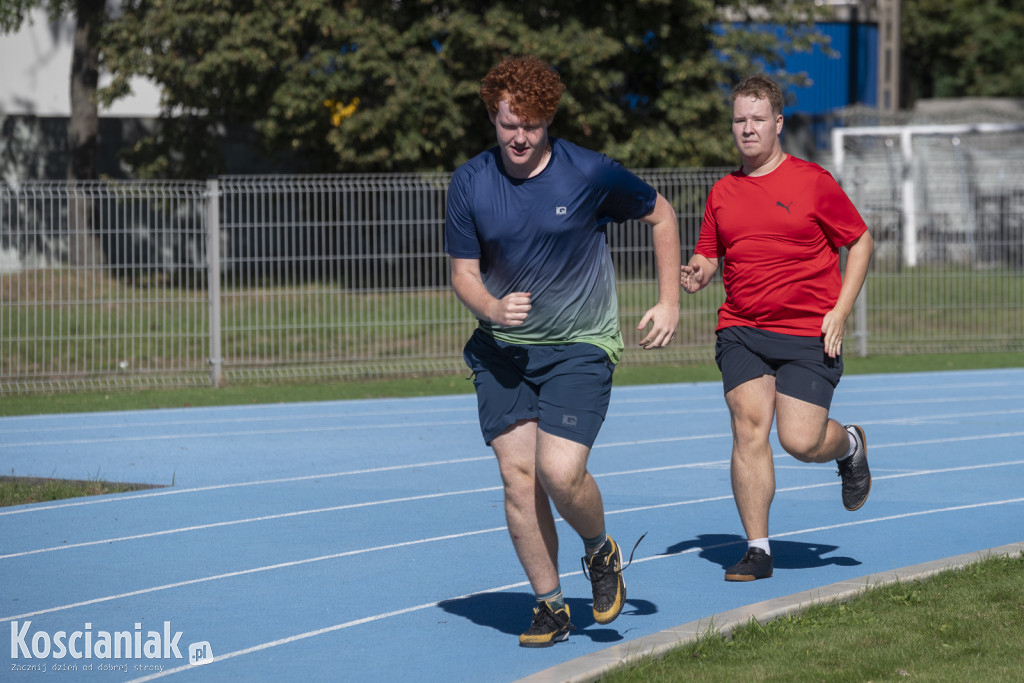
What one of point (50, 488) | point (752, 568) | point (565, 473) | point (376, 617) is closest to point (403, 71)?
point (50, 488)

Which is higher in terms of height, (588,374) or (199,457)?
(588,374)

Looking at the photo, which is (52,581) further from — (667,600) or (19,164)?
(19,164)

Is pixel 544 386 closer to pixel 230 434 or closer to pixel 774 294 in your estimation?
pixel 774 294

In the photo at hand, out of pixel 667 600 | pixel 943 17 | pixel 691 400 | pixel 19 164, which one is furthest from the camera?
pixel 943 17

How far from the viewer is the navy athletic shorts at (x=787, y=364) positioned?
6.04 meters

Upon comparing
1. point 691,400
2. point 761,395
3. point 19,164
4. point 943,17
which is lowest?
point 691,400

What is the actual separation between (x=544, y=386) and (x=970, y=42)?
5047 centimetres

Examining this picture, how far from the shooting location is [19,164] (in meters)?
27.1

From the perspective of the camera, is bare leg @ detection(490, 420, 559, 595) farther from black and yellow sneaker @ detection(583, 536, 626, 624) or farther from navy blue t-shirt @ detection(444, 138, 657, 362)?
navy blue t-shirt @ detection(444, 138, 657, 362)

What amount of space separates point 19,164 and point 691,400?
18.7 meters

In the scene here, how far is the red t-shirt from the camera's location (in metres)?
6.04

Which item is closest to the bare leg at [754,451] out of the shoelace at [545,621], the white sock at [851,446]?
the white sock at [851,446]

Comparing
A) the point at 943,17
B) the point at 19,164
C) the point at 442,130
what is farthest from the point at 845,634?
the point at 943,17

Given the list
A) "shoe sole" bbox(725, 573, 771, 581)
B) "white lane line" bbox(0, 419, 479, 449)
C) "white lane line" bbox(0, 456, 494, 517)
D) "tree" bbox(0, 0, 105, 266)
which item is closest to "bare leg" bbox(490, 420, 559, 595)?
"shoe sole" bbox(725, 573, 771, 581)
